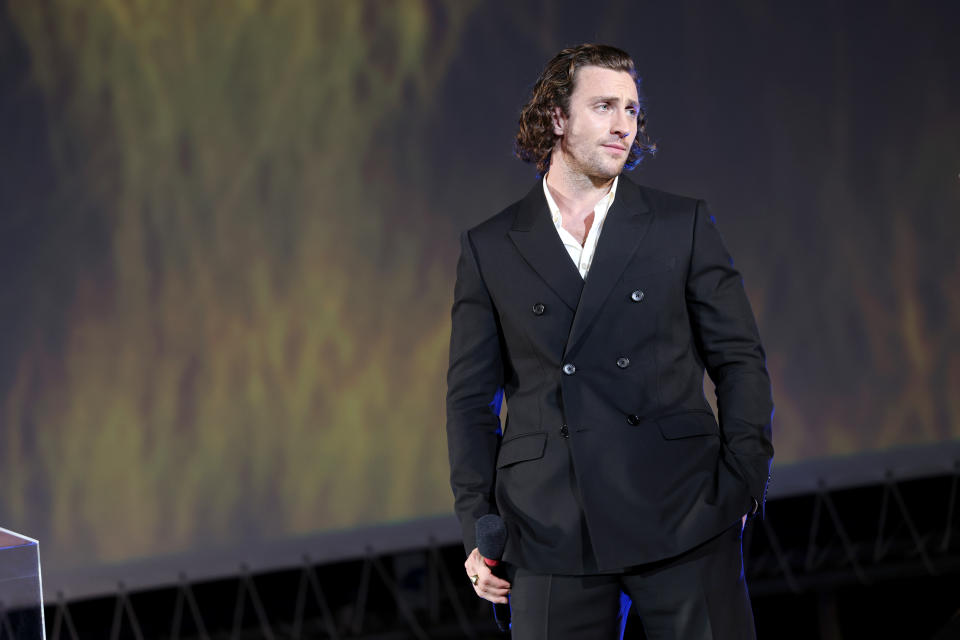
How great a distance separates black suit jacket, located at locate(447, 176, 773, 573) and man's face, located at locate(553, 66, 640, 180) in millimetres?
63

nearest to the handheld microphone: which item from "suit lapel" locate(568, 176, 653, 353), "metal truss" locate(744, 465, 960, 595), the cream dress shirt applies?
"suit lapel" locate(568, 176, 653, 353)

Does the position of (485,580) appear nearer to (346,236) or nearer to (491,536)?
(491,536)

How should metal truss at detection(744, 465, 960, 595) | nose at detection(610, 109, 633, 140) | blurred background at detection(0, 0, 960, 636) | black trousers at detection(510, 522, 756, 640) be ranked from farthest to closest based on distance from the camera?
blurred background at detection(0, 0, 960, 636), metal truss at detection(744, 465, 960, 595), nose at detection(610, 109, 633, 140), black trousers at detection(510, 522, 756, 640)

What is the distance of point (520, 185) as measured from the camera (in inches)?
149

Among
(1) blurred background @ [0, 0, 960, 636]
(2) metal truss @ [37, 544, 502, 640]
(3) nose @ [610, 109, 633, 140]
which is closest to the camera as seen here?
(3) nose @ [610, 109, 633, 140]

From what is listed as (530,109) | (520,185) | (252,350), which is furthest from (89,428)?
(530,109)

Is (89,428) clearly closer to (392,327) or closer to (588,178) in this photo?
(392,327)

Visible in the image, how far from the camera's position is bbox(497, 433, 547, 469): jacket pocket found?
1.55 meters

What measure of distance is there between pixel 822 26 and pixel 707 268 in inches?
98.7

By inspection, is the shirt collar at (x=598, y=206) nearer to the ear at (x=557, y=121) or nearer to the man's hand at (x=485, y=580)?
the ear at (x=557, y=121)

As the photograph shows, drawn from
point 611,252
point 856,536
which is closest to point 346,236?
point 856,536

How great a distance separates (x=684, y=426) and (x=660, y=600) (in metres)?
0.23

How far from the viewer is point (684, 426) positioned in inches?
60.1

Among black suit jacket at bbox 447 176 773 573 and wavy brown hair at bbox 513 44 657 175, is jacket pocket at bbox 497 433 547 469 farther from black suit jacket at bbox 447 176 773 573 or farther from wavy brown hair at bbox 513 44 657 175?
wavy brown hair at bbox 513 44 657 175
